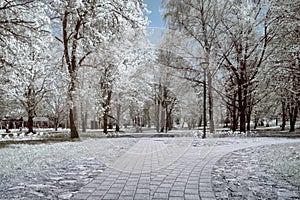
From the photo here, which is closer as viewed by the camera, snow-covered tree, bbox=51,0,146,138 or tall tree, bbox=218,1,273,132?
snow-covered tree, bbox=51,0,146,138

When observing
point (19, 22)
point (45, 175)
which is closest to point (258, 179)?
point (45, 175)

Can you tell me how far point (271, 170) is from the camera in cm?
414

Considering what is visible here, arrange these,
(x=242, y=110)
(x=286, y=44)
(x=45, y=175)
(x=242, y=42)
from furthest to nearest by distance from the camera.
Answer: (x=242, y=110)
(x=242, y=42)
(x=286, y=44)
(x=45, y=175)

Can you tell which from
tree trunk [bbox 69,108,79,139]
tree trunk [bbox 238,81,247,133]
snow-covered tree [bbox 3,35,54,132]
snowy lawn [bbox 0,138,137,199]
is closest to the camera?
snowy lawn [bbox 0,138,137,199]

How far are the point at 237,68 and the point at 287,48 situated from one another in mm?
7365

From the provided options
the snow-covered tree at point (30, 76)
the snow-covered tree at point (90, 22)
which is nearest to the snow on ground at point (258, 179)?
the snow-covered tree at point (90, 22)

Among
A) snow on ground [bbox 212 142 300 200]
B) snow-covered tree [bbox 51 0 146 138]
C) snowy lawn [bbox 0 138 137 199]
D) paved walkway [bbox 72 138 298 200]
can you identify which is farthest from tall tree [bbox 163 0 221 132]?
snowy lawn [bbox 0 138 137 199]

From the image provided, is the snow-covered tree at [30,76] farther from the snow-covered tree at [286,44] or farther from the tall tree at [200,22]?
the tall tree at [200,22]

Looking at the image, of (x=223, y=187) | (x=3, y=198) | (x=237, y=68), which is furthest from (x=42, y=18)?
(x=237, y=68)

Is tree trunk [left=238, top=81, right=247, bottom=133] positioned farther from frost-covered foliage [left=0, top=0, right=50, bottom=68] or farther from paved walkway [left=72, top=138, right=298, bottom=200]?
frost-covered foliage [left=0, top=0, right=50, bottom=68]

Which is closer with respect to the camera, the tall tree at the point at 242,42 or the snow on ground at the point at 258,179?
the snow on ground at the point at 258,179

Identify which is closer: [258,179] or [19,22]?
[258,179]

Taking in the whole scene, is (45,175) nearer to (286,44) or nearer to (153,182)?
(153,182)

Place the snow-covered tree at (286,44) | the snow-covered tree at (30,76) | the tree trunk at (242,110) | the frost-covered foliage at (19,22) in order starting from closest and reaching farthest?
the snow-covered tree at (286,44)
the frost-covered foliage at (19,22)
the snow-covered tree at (30,76)
the tree trunk at (242,110)
